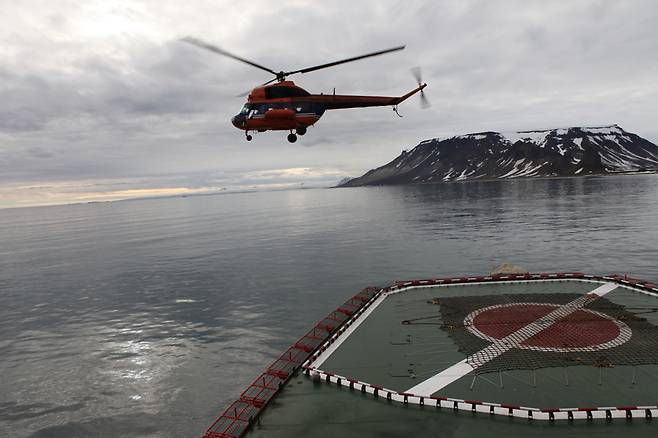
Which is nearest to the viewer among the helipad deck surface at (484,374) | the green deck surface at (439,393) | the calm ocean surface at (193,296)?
the green deck surface at (439,393)

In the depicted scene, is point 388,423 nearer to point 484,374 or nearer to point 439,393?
point 439,393

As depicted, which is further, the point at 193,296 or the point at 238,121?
the point at 193,296

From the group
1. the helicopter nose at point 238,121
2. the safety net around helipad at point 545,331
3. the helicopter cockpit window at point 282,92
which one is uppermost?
the helicopter cockpit window at point 282,92

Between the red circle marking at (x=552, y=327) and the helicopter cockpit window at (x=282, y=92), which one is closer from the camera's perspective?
the red circle marking at (x=552, y=327)

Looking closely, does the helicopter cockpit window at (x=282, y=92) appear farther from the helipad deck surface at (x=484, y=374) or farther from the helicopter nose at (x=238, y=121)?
the helipad deck surface at (x=484, y=374)

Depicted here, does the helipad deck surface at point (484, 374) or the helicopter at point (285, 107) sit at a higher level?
the helicopter at point (285, 107)

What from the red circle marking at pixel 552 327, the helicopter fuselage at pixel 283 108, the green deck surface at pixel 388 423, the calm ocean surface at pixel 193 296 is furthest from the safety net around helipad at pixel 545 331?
the helicopter fuselage at pixel 283 108

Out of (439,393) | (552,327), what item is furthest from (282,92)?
(552,327)

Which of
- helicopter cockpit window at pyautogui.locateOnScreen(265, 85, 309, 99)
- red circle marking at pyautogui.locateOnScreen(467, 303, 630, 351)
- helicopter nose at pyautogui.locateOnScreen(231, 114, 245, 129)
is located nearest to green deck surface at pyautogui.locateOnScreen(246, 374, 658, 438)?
red circle marking at pyautogui.locateOnScreen(467, 303, 630, 351)
